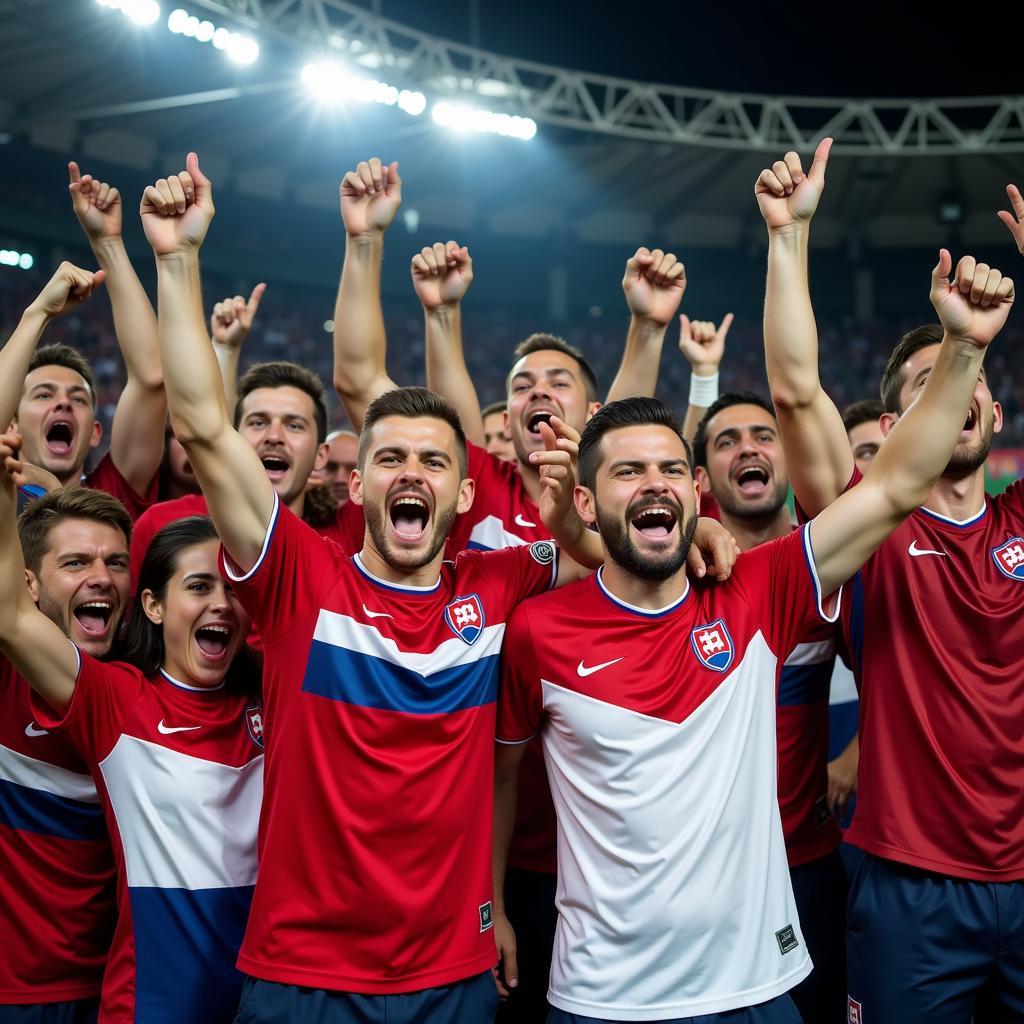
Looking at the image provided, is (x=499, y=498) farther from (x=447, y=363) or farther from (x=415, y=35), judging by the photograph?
(x=415, y=35)

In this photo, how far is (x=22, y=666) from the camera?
262 cm

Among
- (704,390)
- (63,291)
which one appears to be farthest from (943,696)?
(63,291)

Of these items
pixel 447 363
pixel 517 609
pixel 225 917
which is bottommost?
pixel 225 917

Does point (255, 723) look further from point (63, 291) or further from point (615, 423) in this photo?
point (63, 291)

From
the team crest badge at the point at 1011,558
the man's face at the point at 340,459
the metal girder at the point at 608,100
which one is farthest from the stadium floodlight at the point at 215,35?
the team crest badge at the point at 1011,558

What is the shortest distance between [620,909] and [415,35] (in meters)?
14.5

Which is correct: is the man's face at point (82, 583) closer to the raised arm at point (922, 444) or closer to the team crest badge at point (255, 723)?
the team crest badge at point (255, 723)

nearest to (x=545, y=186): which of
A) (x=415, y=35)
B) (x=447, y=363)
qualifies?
(x=415, y=35)

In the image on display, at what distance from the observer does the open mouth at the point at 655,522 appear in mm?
2605

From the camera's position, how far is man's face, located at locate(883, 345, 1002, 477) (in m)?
2.89

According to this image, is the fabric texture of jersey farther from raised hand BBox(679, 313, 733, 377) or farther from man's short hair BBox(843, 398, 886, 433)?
man's short hair BBox(843, 398, 886, 433)

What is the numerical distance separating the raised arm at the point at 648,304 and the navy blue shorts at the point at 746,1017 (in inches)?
71.3

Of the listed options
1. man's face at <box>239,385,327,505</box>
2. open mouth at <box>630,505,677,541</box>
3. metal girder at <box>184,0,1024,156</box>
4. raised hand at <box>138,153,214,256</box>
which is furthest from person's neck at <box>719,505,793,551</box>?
metal girder at <box>184,0,1024,156</box>

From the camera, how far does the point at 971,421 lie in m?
2.91
